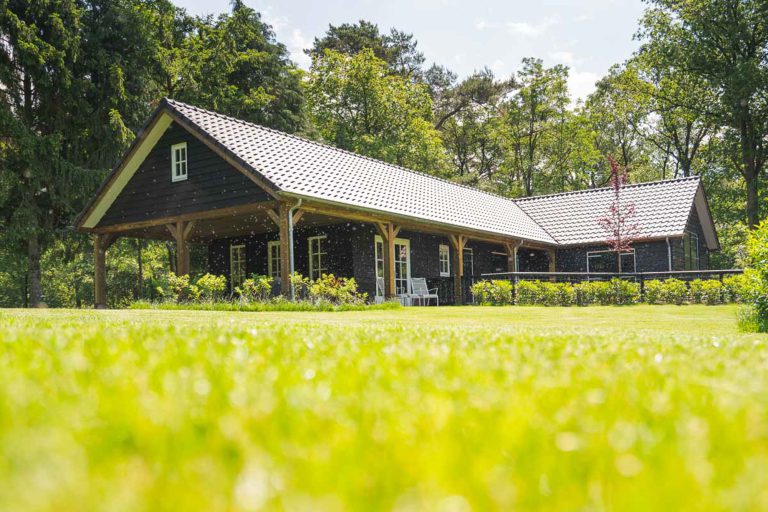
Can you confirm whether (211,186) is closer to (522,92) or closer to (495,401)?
(495,401)

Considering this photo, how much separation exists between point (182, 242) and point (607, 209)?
18998 mm

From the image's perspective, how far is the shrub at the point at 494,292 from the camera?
1834 cm

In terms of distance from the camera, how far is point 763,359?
13.0 ft

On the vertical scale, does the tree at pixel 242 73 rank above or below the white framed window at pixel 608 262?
above

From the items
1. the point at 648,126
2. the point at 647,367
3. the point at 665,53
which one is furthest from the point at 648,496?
the point at 648,126

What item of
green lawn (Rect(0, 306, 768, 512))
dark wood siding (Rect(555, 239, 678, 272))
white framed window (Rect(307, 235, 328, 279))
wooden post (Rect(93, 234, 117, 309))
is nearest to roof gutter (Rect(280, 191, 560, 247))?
white framed window (Rect(307, 235, 328, 279))

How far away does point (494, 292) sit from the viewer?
18422 mm

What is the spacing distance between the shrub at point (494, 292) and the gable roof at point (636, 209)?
969 cm

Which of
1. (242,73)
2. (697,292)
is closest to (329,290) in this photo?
(697,292)

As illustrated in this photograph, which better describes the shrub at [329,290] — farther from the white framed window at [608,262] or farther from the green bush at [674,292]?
the white framed window at [608,262]

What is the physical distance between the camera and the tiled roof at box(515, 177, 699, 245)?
2625 cm

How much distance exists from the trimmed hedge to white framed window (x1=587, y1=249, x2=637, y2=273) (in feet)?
27.1

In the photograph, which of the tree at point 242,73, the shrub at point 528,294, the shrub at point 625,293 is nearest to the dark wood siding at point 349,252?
the shrub at point 528,294

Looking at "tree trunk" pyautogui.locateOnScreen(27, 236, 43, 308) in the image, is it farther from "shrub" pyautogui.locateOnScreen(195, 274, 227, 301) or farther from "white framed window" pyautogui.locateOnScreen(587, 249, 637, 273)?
"white framed window" pyautogui.locateOnScreen(587, 249, 637, 273)
